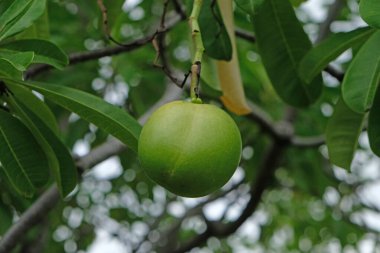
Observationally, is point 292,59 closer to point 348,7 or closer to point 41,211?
point 41,211

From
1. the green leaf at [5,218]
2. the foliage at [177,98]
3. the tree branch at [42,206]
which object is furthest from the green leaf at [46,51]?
the green leaf at [5,218]

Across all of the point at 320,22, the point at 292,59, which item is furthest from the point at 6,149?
the point at 320,22

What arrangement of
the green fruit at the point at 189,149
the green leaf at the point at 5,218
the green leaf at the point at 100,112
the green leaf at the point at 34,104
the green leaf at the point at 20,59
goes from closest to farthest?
the green fruit at the point at 189,149 → the green leaf at the point at 20,59 → the green leaf at the point at 100,112 → the green leaf at the point at 34,104 → the green leaf at the point at 5,218

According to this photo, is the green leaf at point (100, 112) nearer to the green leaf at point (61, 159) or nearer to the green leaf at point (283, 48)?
the green leaf at point (61, 159)

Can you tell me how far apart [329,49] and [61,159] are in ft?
1.75

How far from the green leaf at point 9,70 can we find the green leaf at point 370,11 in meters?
0.51

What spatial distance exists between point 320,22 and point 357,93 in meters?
2.00

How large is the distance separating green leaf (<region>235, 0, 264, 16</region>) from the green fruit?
0.24 metres

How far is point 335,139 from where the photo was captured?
1384 mm

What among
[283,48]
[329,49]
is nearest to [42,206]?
[283,48]

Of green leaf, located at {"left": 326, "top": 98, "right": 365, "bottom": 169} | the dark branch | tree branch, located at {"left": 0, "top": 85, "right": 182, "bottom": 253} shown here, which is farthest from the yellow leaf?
the dark branch

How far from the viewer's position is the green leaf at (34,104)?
4.18 feet

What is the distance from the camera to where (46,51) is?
123 cm

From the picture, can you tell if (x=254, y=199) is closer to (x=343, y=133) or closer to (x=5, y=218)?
(x=5, y=218)
